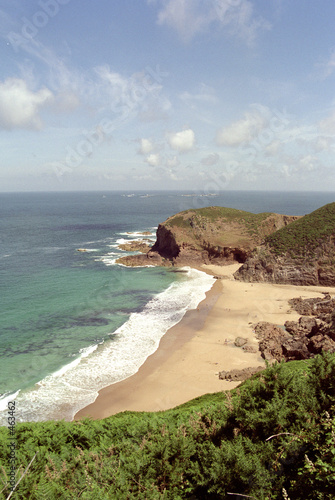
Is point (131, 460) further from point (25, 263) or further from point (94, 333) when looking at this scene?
point (25, 263)

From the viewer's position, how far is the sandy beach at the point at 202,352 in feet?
71.2

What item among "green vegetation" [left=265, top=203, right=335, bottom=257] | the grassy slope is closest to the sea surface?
the grassy slope

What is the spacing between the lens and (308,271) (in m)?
47.2

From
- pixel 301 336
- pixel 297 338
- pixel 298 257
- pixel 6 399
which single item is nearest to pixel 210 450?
pixel 6 399

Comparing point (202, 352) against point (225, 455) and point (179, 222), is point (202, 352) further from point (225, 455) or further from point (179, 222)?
point (179, 222)

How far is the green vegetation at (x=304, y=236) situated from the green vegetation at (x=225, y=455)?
42.3 meters

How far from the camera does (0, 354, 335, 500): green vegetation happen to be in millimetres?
7645

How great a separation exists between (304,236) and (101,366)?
40.2 meters

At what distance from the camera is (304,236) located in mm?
50906

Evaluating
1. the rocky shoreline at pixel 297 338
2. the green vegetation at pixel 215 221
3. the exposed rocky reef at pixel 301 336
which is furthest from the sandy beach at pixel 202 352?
the green vegetation at pixel 215 221

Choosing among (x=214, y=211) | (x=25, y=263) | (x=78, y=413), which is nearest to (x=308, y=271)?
(x=214, y=211)

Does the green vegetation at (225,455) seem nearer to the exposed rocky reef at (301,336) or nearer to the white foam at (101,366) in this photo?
the white foam at (101,366)

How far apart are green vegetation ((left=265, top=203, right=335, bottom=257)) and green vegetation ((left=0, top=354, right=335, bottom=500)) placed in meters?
42.3

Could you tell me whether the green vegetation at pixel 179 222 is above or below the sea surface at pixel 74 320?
above
